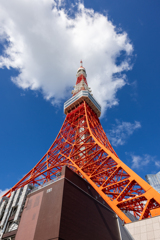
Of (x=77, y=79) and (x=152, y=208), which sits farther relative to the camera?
(x=77, y=79)

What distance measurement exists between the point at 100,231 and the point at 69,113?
17450mm

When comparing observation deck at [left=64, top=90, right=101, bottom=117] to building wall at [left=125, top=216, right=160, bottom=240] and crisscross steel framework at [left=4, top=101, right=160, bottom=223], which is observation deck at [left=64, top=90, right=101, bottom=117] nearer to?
crisscross steel framework at [left=4, top=101, right=160, bottom=223]

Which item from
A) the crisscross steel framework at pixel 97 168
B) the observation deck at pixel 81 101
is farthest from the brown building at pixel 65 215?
the observation deck at pixel 81 101

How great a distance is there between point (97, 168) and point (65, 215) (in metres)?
5.34

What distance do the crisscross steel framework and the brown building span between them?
131cm

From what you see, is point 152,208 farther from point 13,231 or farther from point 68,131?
point 68,131

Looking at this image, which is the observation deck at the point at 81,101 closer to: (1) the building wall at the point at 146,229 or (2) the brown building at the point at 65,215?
(2) the brown building at the point at 65,215

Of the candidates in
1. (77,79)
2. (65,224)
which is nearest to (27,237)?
(65,224)

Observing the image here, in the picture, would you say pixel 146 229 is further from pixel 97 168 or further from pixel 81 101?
pixel 81 101

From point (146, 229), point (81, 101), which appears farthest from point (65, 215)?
point (81, 101)

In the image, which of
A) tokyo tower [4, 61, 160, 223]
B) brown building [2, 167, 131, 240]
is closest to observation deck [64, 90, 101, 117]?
tokyo tower [4, 61, 160, 223]

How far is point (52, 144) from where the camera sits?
2119 centimetres

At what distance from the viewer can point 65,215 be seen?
9.20 m

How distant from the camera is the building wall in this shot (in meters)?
8.15
